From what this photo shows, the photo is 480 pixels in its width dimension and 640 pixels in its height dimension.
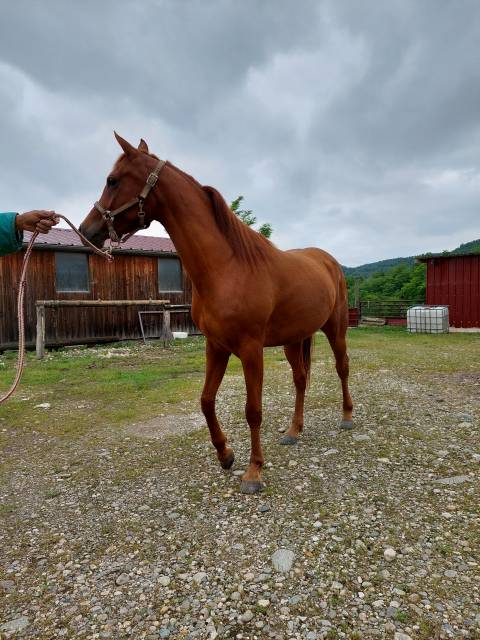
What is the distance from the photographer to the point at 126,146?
2830 mm

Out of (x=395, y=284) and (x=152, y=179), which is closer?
(x=152, y=179)

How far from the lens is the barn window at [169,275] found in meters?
15.9

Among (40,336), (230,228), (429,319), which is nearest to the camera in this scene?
(230,228)

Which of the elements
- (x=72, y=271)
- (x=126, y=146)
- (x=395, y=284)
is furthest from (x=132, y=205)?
(x=395, y=284)

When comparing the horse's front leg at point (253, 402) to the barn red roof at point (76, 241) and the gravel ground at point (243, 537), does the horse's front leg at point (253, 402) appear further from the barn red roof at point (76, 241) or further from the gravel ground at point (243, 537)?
the barn red roof at point (76, 241)

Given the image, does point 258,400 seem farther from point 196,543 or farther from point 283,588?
point 283,588

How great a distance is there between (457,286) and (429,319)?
2143mm

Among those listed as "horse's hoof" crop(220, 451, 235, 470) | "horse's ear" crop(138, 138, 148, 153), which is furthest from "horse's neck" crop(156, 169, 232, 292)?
"horse's hoof" crop(220, 451, 235, 470)

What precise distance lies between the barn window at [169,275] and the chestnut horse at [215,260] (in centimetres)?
1297

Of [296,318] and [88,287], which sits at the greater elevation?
[88,287]

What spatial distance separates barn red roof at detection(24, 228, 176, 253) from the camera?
13.2m

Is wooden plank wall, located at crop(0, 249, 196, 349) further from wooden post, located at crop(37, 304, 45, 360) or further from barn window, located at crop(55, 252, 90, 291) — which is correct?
wooden post, located at crop(37, 304, 45, 360)

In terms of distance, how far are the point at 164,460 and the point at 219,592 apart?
185 cm

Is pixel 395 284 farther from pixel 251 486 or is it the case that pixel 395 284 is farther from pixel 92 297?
pixel 251 486
